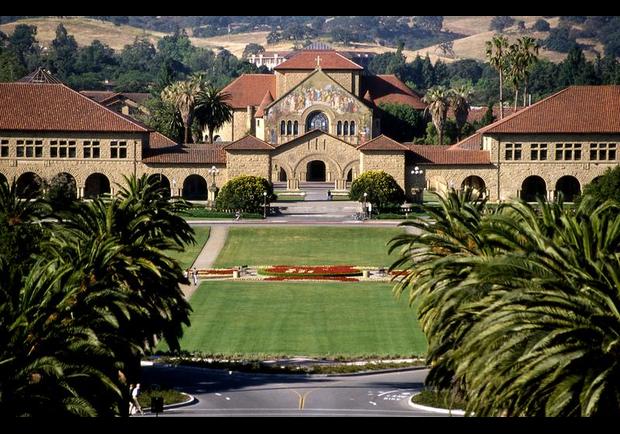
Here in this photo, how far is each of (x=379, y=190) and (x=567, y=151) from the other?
56.9 feet

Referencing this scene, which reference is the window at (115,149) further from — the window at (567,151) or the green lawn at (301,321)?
the green lawn at (301,321)

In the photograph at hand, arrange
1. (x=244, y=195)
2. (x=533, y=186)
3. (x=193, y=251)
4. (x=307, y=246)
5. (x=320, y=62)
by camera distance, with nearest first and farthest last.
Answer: (x=193, y=251), (x=307, y=246), (x=244, y=195), (x=533, y=186), (x=320, y=62)

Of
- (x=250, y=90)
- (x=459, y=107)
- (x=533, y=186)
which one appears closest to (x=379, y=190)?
(x=533, y=186)

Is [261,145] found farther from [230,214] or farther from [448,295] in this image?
[448,295]

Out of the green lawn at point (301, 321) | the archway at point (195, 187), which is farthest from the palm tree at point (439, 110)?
the green lawn at point (301, 321)

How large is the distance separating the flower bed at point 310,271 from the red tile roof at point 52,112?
34.3m

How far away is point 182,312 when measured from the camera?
4234 cm

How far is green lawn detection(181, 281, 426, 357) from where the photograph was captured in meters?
52.5

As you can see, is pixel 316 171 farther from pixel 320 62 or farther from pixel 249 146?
pixel 320 62

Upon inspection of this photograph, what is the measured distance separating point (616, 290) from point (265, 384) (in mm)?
19840

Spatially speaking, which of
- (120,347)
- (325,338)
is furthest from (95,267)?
(325,338)

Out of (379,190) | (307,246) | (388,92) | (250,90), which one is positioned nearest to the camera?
(307,246)

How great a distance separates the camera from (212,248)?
3182 inches

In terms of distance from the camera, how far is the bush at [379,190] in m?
95.2
